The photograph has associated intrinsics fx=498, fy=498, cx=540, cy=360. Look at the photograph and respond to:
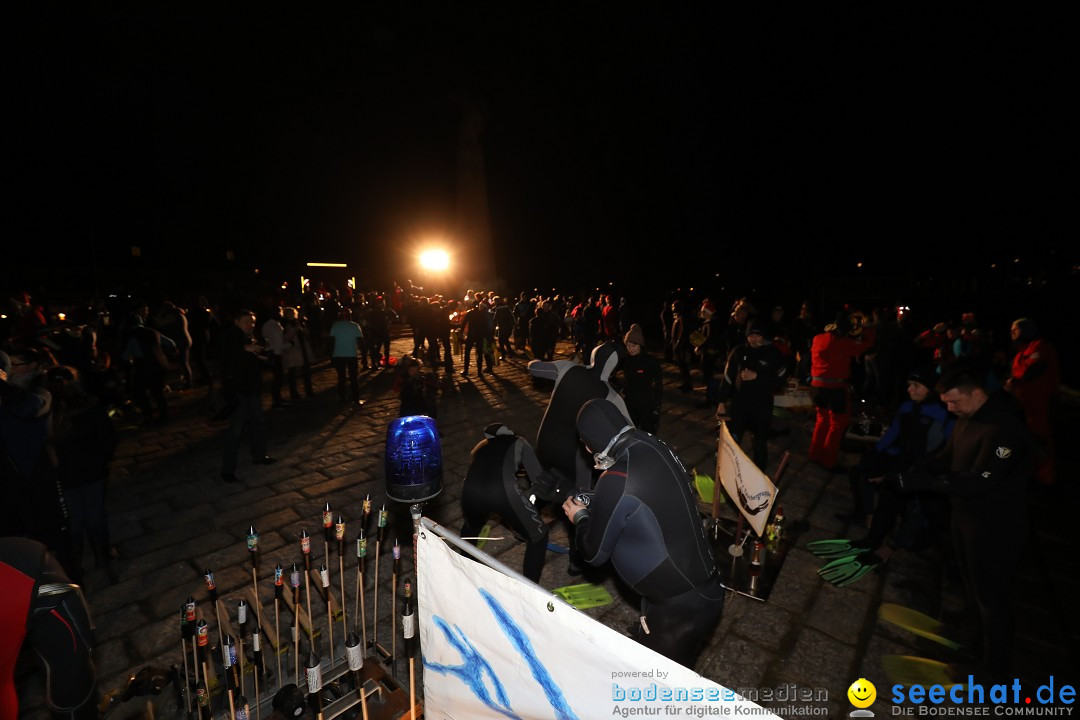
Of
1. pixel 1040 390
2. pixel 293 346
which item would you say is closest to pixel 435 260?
pixel 293 346

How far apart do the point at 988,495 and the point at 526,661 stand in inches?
135

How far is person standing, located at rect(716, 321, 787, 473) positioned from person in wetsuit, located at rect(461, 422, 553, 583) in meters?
3.42

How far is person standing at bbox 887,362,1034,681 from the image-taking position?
3303 millimetres

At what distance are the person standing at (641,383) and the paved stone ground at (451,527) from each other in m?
1.29

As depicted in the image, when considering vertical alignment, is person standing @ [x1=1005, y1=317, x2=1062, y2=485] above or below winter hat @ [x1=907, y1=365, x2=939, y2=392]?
below

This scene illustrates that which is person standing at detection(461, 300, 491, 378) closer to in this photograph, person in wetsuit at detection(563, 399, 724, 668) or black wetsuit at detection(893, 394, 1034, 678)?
person in wetsuit at detection(563, 399, 724, 668)

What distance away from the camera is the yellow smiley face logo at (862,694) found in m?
3.32

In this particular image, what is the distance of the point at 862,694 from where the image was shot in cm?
336

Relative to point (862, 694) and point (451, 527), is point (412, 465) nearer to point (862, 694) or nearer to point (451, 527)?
point (451, 527)

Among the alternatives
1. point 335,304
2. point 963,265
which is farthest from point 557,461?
point 963,265

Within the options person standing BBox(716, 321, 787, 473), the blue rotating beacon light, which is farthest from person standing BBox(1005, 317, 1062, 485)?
the blue rotating beacon light

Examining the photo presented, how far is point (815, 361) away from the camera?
700cm

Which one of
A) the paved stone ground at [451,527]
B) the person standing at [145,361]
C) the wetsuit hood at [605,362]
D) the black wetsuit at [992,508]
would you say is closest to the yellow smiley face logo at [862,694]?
the paved stone ground at [451,527]

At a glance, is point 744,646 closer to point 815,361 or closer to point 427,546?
point 427,546
